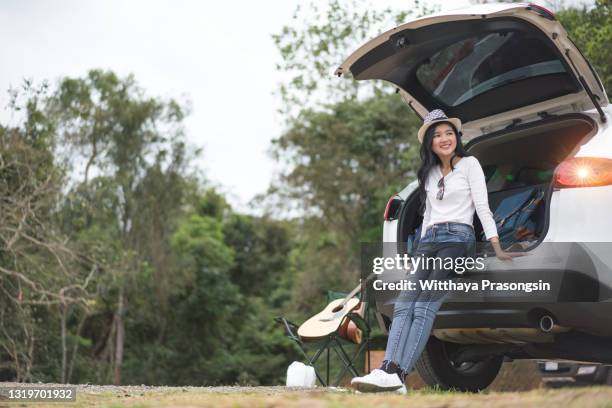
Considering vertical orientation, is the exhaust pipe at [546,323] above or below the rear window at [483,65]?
below

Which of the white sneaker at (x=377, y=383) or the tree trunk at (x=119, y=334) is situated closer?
the white sneaker at (x=377, y=383)

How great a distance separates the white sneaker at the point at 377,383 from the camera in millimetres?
4355

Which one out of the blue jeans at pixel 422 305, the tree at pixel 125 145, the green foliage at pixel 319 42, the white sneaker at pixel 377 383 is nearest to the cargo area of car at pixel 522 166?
the blue jeans at pixel 422 305

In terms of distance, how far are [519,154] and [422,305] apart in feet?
5.41

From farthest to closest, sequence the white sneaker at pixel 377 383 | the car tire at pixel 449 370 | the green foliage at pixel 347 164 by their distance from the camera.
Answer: the green foliage at pixel 347 164 → the car tire at pixel 449 370 → the white sneaker at pixel 377 383

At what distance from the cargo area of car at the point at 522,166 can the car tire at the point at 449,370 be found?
2.54 feet

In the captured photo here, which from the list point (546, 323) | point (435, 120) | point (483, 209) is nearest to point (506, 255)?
point (483, 209)

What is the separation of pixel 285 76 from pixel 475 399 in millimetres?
18677

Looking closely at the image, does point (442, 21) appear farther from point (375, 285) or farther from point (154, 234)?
point (154, 234)

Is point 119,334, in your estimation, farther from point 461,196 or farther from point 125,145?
point 461,196

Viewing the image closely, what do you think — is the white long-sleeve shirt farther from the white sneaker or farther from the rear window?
the white sneaker

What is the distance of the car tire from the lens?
211 inches

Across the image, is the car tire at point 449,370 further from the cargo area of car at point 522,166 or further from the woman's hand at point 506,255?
the woman's hand at point 506,255

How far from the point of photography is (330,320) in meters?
8.12
